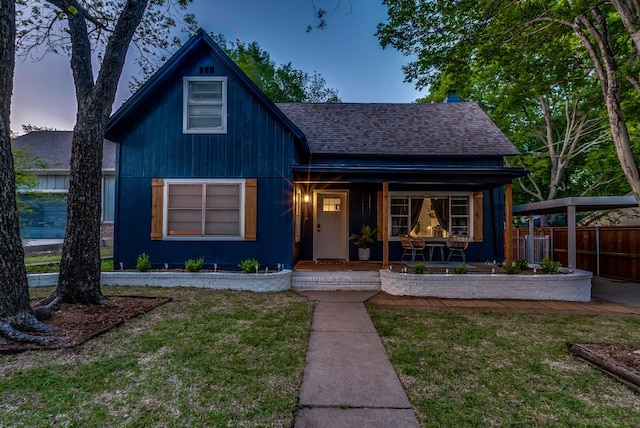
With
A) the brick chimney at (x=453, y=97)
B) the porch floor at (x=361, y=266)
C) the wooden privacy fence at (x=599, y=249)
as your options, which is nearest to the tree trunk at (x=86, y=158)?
the porch floor at (x=361, y=266)

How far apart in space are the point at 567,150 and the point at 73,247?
19386mm

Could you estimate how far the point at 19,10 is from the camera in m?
6.39

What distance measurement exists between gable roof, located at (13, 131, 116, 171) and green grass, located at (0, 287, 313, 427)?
41.4 ft

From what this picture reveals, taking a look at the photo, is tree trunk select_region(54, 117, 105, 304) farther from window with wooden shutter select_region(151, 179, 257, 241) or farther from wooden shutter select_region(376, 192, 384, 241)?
wooden shutter select_region(376, 192, 384, 241)

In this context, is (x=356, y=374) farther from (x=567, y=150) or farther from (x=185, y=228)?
(x=567, y=150)

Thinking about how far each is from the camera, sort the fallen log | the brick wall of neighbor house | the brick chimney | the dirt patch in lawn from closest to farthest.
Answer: the fallen log < the dirt patch in lawn < the brick chimney < the brick wall of neighbor house

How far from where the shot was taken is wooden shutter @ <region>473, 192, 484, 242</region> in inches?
377

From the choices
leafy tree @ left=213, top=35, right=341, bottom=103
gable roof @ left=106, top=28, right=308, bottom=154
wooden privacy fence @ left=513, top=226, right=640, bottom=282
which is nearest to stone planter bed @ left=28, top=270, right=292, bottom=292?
gable roof @ left=106, top=28, right=308, bottom=154

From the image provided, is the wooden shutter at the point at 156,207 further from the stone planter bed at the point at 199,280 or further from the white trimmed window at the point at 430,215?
the white trimmed window at the point at 430,215

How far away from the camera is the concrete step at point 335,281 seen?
7.40 m

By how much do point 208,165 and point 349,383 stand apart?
6.43m

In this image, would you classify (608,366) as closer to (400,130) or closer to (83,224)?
(83,224)

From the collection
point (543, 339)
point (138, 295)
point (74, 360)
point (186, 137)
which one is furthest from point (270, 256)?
point (543, 339)

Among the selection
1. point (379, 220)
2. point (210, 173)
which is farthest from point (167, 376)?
point (379, 220)
